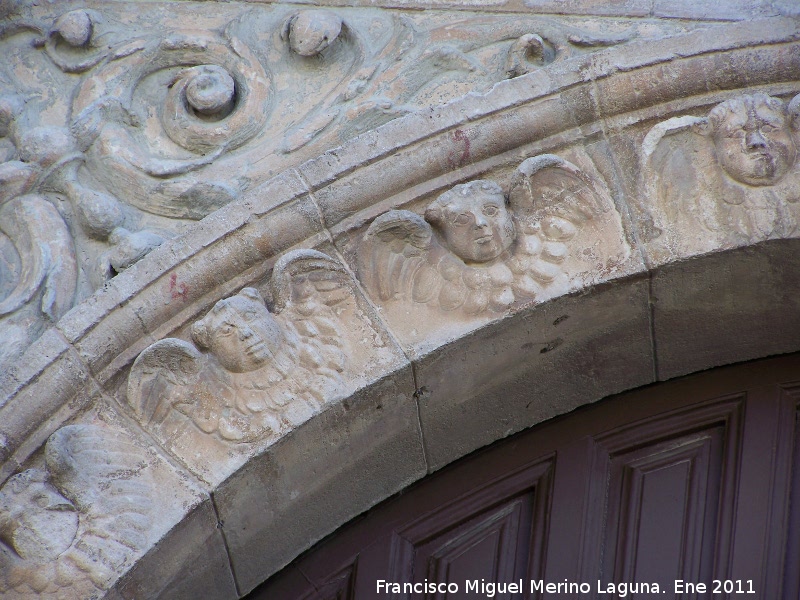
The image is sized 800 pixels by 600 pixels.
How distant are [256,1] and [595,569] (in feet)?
5.36

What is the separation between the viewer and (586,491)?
2.44 meters

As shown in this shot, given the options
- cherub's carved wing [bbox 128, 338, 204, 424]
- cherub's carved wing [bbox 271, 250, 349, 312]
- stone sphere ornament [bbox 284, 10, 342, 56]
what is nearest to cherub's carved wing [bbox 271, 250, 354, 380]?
cherub's carved wing [bbox 271, 250, 349, 312]

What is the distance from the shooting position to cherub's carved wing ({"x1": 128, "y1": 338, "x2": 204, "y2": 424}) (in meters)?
2.18

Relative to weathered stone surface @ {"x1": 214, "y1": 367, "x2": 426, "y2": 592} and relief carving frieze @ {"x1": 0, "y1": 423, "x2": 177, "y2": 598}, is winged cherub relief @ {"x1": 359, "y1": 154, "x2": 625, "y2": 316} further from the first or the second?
relief carving frieze @ {"x1": 0, "y1": 423, "x2": 177, "y2": 598}

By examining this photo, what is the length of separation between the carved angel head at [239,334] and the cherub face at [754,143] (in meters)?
1.02

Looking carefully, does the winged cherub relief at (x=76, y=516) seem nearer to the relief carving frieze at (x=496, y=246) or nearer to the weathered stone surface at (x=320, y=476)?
the weathered stone surface at (x=320, y=476)

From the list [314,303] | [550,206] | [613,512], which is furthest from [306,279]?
[613,512]

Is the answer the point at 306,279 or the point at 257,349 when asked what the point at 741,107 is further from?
the point at 257,349

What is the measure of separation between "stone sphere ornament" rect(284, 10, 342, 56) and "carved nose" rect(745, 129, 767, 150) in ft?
3.34

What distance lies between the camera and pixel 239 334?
216 centimetres

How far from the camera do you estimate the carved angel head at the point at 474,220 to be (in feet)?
7.36

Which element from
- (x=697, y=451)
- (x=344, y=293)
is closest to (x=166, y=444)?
(x=344, y=293)

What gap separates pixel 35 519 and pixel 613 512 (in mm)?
1236

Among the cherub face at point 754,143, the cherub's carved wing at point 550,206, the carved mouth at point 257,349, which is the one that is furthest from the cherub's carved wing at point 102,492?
the cherub face at point 754,143
